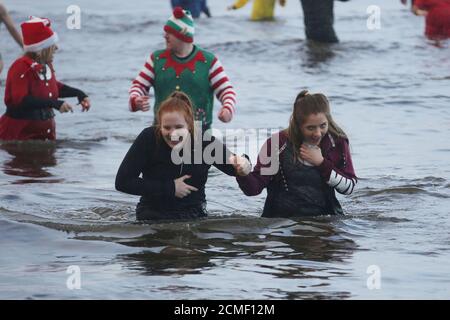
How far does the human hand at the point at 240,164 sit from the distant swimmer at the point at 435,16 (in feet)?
43.8

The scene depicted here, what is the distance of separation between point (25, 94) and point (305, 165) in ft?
14.3

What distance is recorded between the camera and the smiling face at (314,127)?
8.95 metres

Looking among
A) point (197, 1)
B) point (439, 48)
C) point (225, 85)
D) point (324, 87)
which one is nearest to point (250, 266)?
point (225, 85)

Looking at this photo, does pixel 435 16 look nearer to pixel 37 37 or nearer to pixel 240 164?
pixel 37 37

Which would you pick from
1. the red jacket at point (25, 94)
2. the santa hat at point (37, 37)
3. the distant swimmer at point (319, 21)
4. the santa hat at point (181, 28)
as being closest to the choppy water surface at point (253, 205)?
the red jacket at point (25, 94)

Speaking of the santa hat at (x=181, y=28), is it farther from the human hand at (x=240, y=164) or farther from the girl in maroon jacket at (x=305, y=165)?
the human hand at (x=240, y=164)

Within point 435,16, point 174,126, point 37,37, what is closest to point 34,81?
point 37,37

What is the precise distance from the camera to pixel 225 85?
1160cm

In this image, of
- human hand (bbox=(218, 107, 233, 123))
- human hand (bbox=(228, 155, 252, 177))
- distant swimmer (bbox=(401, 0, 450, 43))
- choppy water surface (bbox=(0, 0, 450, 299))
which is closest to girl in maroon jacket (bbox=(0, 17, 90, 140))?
choppy water surface (bbox=(0, 0, 450, 299))

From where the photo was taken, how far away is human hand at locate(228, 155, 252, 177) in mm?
8602

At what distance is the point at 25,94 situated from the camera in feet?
41.5

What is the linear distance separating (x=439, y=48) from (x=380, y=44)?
1237 millimetres
